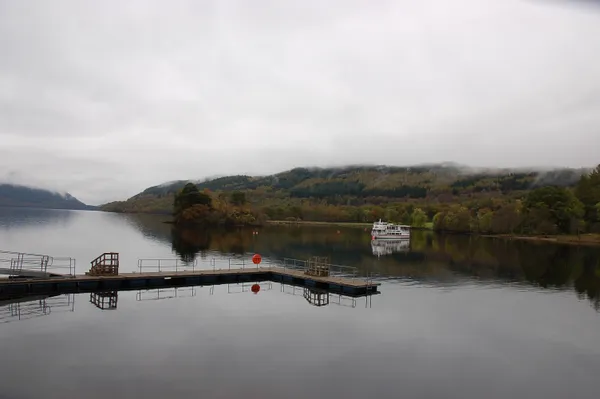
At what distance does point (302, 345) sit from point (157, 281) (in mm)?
24317

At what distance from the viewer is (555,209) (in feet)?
511

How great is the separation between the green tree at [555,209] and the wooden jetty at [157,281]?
129 metres

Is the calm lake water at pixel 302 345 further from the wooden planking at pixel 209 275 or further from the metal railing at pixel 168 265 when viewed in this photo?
the metal railing at pixel 168 265

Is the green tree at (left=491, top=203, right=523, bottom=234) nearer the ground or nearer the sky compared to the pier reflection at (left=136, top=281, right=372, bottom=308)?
nearer the sky

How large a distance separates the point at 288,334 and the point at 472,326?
46.5 feet

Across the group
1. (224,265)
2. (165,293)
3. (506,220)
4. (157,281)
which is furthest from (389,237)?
(165,293)

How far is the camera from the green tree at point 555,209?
154m

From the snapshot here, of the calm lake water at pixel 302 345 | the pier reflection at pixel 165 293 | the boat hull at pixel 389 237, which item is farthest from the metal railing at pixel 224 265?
the boat hull at pixel 389 237

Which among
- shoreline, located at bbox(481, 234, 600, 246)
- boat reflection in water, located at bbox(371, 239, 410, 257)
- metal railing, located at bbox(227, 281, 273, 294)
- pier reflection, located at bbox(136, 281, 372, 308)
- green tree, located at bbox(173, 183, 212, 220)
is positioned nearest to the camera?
pier reflection, located at bbox(136, 281, 372, 308)

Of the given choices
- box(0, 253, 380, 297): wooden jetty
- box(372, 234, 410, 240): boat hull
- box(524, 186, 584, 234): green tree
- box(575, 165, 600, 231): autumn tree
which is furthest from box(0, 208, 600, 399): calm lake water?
box(575, 165, 600, 231): autumn tree

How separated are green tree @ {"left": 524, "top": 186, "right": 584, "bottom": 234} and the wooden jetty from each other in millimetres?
128886

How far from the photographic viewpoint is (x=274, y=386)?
22312 millimetres

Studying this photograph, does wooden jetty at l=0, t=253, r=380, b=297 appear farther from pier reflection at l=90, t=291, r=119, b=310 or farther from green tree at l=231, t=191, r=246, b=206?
green tree at l=231, t=191, r=246, b=206

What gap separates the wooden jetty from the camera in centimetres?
4231
